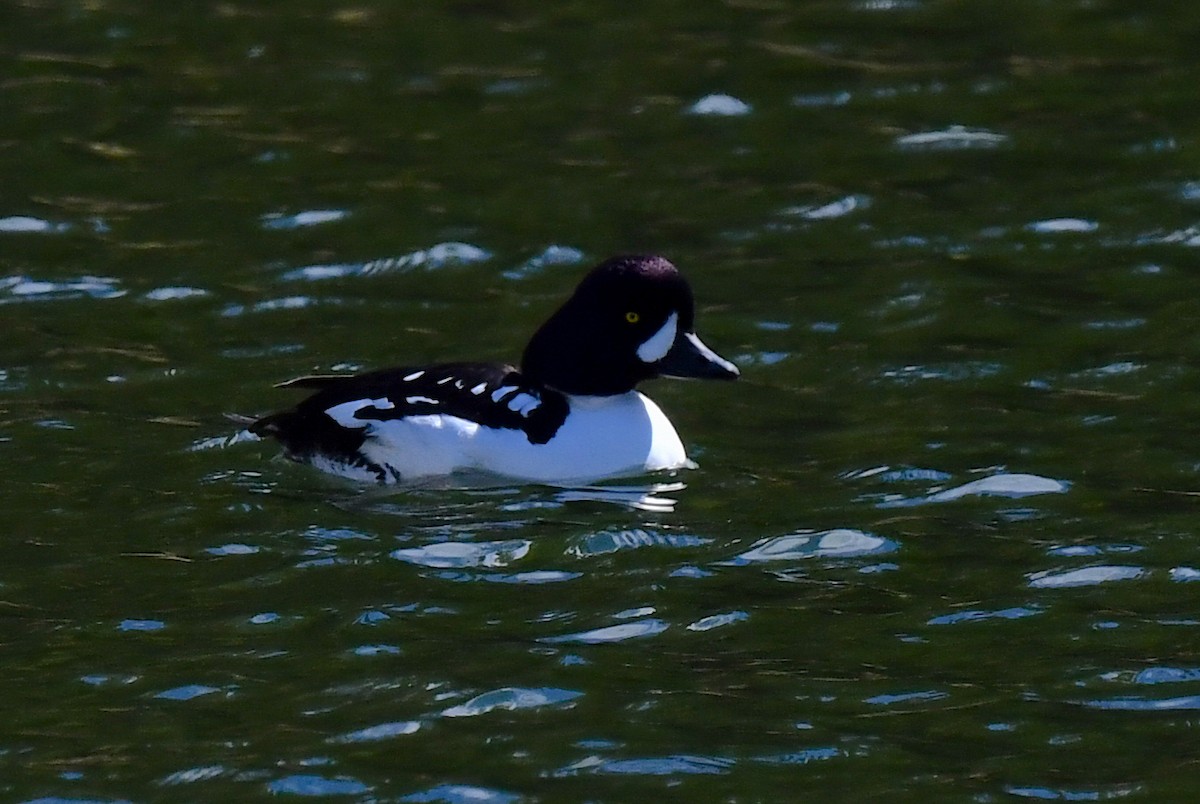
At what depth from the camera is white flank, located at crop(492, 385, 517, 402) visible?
32.6 ft

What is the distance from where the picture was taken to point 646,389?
468 inches

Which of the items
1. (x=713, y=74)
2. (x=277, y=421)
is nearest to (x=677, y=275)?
(x=277, y=421)

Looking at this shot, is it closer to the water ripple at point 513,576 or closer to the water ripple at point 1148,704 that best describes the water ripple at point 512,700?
the water ripple at point 513,576

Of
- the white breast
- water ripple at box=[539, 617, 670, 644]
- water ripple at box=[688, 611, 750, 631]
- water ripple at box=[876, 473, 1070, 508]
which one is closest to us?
water ripple at box=[539, 617, 670, 644]

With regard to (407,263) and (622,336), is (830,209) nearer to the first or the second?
(407,263)

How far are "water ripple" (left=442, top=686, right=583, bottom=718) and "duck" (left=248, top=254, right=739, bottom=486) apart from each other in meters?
2.57

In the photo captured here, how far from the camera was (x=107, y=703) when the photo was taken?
731 cm

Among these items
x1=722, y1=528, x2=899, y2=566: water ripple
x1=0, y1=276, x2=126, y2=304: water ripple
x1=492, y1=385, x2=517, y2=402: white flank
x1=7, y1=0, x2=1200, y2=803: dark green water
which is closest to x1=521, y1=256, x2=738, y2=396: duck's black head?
x1=492, y1=385, x2=517, y2=402: white flank

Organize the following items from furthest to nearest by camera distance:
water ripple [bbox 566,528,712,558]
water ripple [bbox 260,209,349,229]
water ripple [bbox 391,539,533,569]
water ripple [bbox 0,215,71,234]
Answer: water ripple [bbox 260,209,349,229] → water ripple [bbox 0,215,71,234] → water ripple [bbox 566,528,712,558] → water ripple [bbox 391,539,533,569]

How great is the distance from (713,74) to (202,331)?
5.45 m

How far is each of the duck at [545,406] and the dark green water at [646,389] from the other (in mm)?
199

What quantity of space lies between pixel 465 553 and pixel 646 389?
3292 mm

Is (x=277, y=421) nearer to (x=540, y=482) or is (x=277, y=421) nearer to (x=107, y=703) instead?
→ (x=540, y=482)

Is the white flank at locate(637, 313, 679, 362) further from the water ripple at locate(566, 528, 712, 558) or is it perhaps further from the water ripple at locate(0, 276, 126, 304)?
the water ripple at locate(0, 276, 126, 304)
